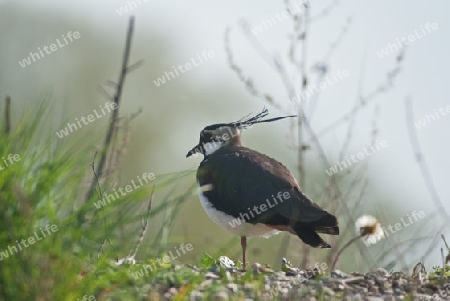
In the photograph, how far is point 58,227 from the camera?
5.09 m

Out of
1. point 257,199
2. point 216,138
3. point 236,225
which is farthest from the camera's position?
point 216,138

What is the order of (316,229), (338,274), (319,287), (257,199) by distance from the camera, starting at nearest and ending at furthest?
1. (319,287)
2. (338,274)
3. (316,229)
4. (257,199)

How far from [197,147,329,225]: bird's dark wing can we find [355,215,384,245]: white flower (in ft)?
3.23

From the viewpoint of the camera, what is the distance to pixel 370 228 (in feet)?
22.2

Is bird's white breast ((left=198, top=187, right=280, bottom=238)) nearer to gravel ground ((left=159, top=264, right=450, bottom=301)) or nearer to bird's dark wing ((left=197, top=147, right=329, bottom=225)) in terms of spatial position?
bird's dark wing ((left=197, top=147, right=329, bottom=225))

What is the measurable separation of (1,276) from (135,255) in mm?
974

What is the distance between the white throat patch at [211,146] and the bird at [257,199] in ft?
1.90

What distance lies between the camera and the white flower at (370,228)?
22.2 feet

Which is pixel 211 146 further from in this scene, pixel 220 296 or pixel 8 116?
pixel 8 116

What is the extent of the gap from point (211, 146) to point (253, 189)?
1428 mm

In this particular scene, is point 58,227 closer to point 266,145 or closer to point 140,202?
point 140,202

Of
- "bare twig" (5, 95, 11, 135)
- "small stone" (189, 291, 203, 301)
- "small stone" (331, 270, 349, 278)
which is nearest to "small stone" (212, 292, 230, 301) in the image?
"small stone" (189, 291, 203, 301)

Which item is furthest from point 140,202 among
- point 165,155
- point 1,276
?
point 165,155

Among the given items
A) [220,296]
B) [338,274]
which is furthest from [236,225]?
[220,296]
